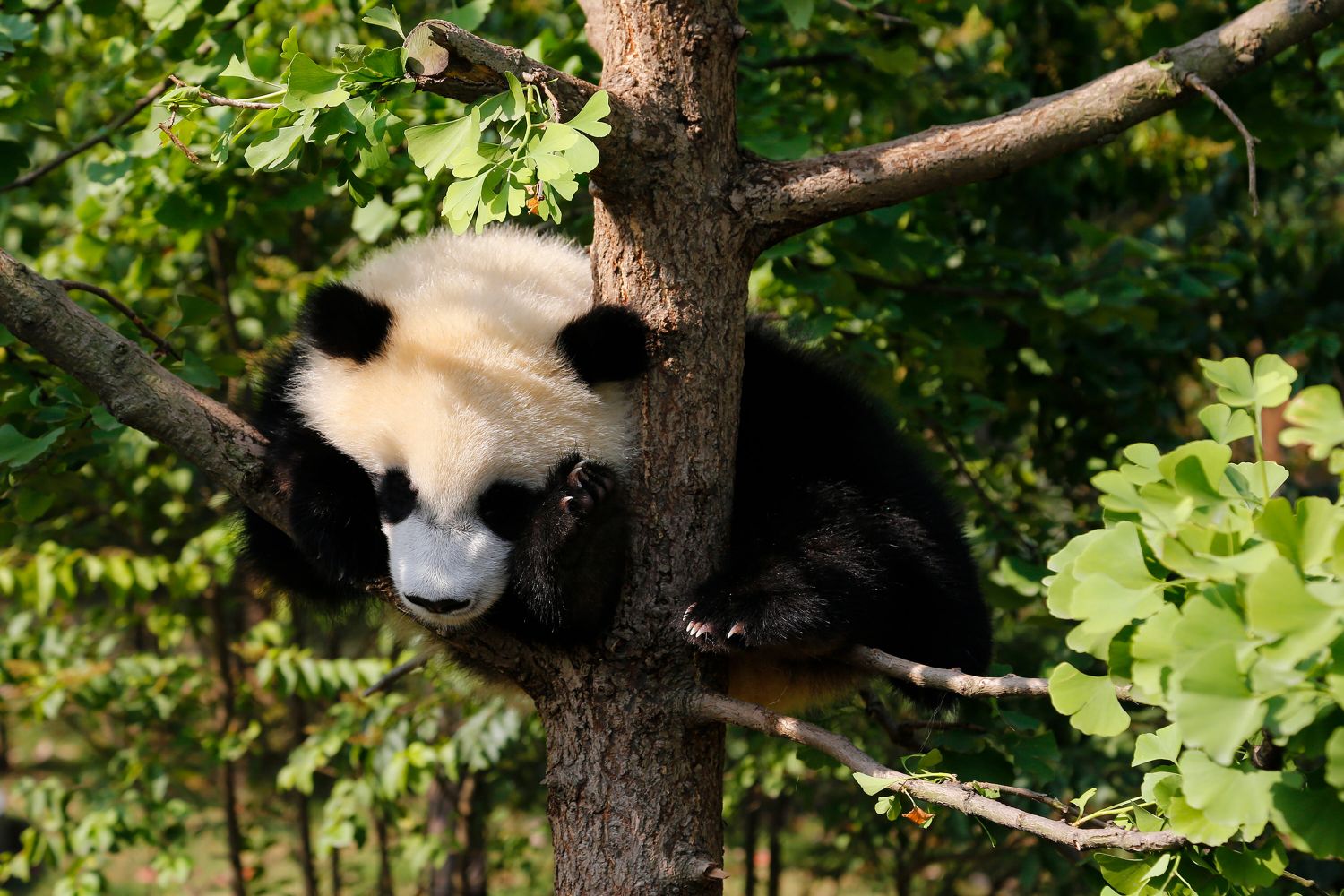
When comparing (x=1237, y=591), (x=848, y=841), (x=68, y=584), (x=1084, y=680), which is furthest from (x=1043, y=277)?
(x=68, y=584)

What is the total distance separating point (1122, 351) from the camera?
3.79 m

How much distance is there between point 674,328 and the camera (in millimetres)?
2123

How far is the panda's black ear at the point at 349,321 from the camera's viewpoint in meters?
2.39

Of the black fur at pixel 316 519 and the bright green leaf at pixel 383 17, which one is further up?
the bright green leaf at pixel 383 17

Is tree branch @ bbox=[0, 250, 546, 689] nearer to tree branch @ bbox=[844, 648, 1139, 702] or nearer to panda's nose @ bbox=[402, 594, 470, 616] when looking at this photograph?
panda's nose @ bbox=[402, 594, 470, 616]

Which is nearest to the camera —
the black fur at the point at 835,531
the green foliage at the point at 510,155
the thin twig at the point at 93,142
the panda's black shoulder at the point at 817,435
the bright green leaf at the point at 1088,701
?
the bright green leaf at the point at 1088,701

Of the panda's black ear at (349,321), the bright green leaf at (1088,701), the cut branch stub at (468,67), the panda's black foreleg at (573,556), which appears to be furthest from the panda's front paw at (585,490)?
the bright green leaf at (1088,701)

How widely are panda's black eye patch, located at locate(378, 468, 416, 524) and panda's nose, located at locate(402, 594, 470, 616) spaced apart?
0.21 meters

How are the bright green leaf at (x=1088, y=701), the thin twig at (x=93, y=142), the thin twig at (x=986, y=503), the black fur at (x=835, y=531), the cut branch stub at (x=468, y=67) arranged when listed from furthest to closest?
the thin twig at (x=986, y=503)
the thin twig at (x=93, y=142)
the black fur at (x=835, y=531)
the cut branch stub at (x=468, y=67)
the bright green leaf at (x=1088, y=701)

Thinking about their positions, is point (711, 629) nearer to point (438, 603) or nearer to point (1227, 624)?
point (438, 603)

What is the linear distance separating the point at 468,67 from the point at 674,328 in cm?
57

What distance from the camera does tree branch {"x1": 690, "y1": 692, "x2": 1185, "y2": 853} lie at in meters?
1.52

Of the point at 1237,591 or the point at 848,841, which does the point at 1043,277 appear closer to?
the point at 1237,591

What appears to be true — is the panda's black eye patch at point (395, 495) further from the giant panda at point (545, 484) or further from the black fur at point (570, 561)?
the black fur at point (570, 561)
